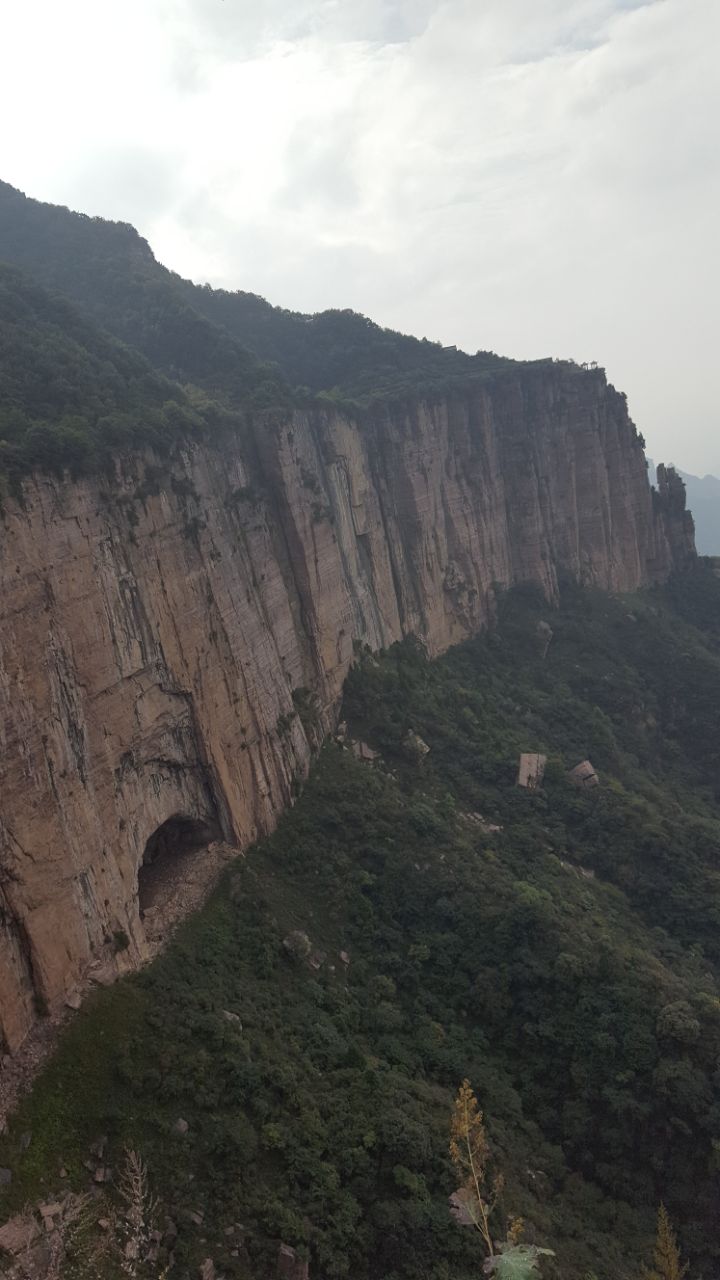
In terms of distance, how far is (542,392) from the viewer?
188 feet

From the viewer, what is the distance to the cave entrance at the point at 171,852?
26.0 meters

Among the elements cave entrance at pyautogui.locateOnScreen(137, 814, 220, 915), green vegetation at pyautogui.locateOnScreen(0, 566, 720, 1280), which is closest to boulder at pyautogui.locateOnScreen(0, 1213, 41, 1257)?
green vegetation at pyautogui.locateOnScreen(0, 566, 720, 1280)

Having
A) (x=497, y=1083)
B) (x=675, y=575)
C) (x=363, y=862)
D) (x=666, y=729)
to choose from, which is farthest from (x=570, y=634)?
(x=497, y=1083)

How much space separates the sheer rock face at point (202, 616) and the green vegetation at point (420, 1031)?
8.24ft

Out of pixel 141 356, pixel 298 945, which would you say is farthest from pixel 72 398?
pixel 298 945

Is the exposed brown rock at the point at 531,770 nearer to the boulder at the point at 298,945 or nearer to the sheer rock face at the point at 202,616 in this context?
the sheer rock face at the point at 202,616

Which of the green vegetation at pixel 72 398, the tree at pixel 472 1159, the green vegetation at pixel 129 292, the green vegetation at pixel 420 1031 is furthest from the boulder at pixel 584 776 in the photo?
the green vegetation at pixel 129 292

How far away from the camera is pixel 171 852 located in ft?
91.5

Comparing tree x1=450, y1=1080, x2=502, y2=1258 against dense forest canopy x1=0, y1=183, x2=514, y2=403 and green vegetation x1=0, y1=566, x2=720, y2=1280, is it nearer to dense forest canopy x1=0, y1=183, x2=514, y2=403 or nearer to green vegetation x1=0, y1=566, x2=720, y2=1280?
green vegetation x1=0, y1=566, x2=720, y2=1280

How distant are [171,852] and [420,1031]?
1062 centimetres

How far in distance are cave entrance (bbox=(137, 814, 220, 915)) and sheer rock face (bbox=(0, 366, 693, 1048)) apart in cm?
65

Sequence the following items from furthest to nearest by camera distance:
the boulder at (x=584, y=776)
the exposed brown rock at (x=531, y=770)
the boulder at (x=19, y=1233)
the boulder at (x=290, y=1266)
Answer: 1. the exposed brown rock at (x=531, y=770)
2. the boulder at (x=584, y=776)
3. the boulder at (x=290, y=1266)
4. the boulder at (x=19, y=1233)

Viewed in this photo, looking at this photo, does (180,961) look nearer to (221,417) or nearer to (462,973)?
(462,973)

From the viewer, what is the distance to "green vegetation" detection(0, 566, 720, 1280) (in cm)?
1844
